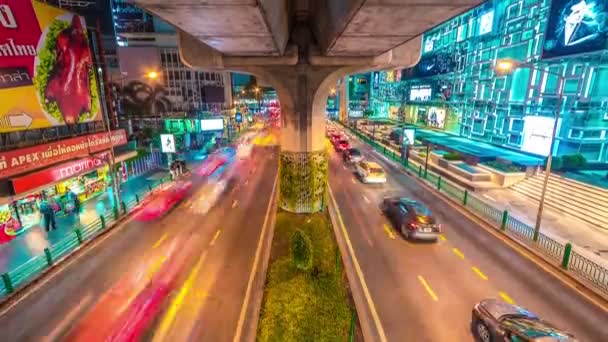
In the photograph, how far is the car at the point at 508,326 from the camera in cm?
771

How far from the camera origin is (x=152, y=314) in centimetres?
1069

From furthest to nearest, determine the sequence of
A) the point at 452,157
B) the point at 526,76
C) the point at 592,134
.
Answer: the point at 526,76
the point at 452,157
the point at 592,134

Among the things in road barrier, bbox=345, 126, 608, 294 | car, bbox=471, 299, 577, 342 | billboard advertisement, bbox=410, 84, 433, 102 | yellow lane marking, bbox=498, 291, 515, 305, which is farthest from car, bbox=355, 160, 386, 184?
billboard advertisement, bbox=410, 84, 433, 102

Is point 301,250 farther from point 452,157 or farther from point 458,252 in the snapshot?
point 452,157

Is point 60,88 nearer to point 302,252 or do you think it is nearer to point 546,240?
point 302,252

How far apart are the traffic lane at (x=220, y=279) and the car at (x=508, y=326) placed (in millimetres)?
8179

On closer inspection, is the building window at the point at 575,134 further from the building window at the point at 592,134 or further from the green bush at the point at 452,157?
the green bush at the point at 452,157

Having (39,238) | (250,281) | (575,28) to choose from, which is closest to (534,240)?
(250,281)

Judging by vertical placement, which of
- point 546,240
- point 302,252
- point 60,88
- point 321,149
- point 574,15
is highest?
point 574,15

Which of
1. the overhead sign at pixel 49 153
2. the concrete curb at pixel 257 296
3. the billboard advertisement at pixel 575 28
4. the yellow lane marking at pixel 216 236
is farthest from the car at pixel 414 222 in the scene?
the billboard advertisement at pixel 575 28

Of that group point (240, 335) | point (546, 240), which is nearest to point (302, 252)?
point (240, 335)

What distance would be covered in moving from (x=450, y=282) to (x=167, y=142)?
27.6 meters

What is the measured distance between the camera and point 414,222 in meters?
16.0

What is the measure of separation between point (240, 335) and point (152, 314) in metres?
3.65
